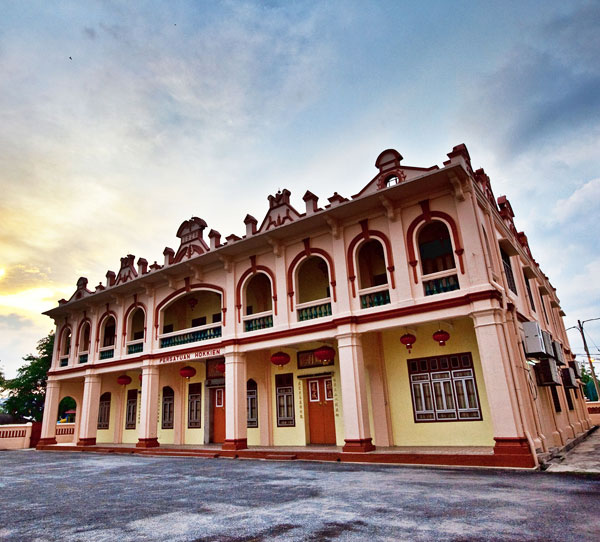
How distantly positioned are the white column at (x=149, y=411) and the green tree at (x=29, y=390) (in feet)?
62.8

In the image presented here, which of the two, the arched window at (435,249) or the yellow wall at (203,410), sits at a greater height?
the arched window at (435,249)

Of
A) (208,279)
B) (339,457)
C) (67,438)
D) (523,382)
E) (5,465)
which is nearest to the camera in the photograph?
(523,382)

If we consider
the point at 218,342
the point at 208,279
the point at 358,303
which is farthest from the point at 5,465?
the point at 358,303

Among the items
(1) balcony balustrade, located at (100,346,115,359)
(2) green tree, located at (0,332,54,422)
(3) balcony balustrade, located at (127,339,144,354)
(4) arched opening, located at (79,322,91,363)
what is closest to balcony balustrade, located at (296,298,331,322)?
(3) balcony balustrade, located at (127,339,144,354)

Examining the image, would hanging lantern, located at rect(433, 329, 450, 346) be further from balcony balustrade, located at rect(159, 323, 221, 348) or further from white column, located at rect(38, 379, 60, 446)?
white column, located at rect(38, 379, 60, 446)

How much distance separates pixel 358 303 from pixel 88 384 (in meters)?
12.1

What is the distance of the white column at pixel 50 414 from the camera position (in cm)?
1769

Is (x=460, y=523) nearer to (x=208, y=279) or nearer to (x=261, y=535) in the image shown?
(x=261, y=535)

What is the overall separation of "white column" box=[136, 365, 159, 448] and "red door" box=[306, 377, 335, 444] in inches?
219

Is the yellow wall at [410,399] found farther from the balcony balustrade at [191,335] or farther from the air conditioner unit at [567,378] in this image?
the air conditioner unit at [567,378]

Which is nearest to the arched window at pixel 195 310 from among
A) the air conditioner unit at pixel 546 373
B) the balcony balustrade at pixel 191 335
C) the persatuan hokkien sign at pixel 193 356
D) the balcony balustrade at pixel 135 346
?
the balcony balustrade at pixel 135 346

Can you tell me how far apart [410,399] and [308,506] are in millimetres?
6453

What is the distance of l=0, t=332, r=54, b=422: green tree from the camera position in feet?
96.6

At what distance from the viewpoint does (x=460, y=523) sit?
4.30 m
